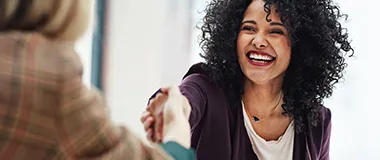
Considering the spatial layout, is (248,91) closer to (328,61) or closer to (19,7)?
(328,61)

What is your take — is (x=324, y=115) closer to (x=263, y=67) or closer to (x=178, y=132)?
(x=263, y=67)

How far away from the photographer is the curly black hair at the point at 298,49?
64.5 inches

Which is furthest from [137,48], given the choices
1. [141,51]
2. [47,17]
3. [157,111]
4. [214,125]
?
[47,17]

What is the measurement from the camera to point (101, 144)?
875 millimetres

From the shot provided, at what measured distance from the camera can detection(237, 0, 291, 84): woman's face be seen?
1.60 m

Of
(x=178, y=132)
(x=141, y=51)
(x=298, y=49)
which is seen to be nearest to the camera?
(x=178, y=132)

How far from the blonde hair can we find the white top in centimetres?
84

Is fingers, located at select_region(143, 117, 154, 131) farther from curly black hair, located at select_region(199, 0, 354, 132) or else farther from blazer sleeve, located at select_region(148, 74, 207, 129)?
curly black hair, located at select_region(199, 0, 354, 132)

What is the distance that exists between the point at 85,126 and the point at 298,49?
0.98 meters

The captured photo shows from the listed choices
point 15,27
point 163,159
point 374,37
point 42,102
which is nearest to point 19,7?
point 15,27

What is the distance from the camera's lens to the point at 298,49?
5.54 feet

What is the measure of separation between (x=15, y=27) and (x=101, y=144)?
0.75 feet

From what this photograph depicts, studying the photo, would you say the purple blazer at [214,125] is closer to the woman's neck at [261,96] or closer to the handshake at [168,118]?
the woman's neck at [261,96]

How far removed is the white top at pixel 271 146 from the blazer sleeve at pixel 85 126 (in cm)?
75
